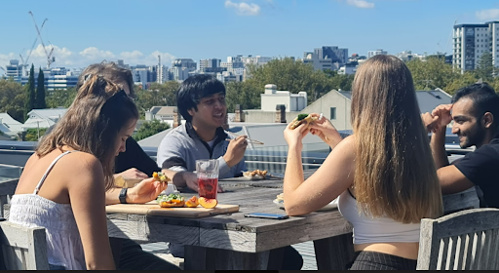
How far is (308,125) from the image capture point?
2525 mm

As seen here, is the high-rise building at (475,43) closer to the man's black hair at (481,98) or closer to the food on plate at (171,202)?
the man's black hair at (481,98)

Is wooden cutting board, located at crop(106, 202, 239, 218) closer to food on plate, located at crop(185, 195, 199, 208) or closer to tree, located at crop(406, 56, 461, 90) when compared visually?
food on plate, located at crop(185, 195, 199, 208)

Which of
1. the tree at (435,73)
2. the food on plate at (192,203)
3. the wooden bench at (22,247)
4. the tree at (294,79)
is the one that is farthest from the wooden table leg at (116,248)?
the tree at (294,79)

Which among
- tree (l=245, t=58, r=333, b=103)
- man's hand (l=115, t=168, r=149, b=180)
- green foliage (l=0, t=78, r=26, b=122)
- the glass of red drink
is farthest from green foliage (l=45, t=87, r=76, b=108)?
the glass of red drink

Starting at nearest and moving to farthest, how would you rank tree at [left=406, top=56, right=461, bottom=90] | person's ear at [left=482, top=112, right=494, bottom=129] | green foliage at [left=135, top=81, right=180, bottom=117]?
person's ear at [left=482, top=112, right=494, bottom=129] → tree at [left=406, top=56, right=461, bottom=90] → green foliage at [left=135, top=81, right=180, bottom=117]

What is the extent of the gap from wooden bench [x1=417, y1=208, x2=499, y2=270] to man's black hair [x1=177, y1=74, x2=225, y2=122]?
1.76m

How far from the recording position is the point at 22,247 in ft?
5.94

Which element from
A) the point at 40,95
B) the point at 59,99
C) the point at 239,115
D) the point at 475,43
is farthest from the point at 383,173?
the point at 475,43

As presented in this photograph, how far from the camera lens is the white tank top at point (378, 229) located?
2.19 meters

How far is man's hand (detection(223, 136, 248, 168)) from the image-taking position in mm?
3123

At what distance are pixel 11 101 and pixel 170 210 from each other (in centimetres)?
9034

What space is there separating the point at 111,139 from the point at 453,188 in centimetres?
116

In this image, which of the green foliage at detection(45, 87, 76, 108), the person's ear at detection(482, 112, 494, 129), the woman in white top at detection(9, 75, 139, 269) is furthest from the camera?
the green foliage at detection(45, 87, 76, 108)

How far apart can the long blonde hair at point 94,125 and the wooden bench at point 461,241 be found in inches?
37.5
